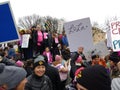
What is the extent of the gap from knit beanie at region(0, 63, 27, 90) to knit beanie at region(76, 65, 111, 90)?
19.5 inches

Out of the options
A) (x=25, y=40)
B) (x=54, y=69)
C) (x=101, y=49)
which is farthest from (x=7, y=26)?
(x=25, y=40)

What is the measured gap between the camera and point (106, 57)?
9000 mm

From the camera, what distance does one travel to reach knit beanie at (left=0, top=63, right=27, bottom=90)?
332cm

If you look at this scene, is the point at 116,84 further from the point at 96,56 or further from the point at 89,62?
the point at 89,62

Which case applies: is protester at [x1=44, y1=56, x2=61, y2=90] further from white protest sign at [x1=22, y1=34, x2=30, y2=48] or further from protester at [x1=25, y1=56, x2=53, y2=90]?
white protest sign at [x1=22, y1=34, x2=30, y2=48]

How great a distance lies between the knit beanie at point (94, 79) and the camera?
3.17m

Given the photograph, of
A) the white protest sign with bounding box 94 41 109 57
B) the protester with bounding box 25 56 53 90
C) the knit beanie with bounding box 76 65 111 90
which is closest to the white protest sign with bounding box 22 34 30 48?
the white protest sign with bounding box 94 41 109 57

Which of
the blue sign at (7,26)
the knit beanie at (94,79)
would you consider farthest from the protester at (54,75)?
the knit beanie at (94,79)

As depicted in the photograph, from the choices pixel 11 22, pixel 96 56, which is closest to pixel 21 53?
pixel 96 56

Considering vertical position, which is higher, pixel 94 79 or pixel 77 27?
pixel 94 79

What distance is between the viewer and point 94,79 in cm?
317

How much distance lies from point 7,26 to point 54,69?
2.83 metres

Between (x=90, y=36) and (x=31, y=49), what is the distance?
7.12m

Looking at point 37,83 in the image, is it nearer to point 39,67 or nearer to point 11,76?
point 39,67
